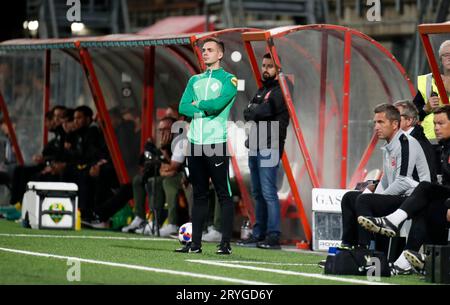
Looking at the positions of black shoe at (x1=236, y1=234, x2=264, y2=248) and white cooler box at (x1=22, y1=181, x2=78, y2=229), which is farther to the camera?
white cooler box at (x1=22, y1=181, x2=78, y2=229)

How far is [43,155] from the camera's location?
20562 mm

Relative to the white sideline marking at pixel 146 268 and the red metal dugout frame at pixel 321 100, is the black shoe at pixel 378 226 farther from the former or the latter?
the red metal dugout frame at pixel 321 100

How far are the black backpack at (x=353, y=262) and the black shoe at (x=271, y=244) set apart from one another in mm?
3672

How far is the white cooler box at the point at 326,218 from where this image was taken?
50.0 ft

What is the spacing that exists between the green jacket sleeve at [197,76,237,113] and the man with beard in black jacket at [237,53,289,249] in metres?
2.06

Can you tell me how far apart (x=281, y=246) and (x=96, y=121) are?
5.00 m

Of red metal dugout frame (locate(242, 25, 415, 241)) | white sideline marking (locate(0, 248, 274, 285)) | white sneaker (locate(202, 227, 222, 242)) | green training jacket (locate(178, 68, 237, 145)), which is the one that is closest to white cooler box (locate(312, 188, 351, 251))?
red metal dugout frame (locate(242, 25, 415, 241))

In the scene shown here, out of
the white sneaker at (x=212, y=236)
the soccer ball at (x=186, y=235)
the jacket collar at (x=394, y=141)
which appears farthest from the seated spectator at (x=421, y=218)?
the white sneaker at (x=212, y=236)

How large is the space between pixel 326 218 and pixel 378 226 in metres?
3.49

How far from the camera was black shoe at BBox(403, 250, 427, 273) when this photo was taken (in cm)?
1188

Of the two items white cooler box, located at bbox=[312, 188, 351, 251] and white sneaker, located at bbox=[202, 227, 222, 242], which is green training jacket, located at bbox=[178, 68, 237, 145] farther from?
white sneaker, located at bbox=[202, 227, 222, 242]

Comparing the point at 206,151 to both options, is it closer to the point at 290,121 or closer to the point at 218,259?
the point at 218,259

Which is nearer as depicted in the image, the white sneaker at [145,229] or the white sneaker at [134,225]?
the white sneaker at [145,229]
